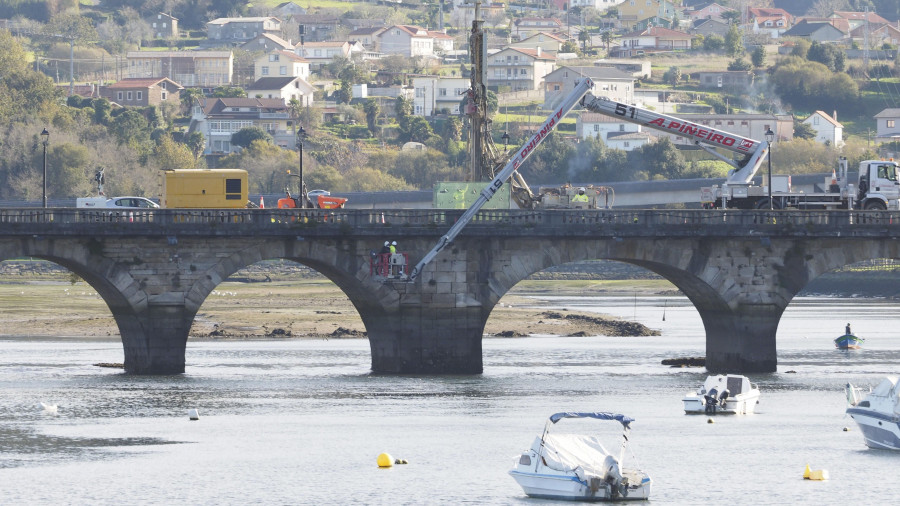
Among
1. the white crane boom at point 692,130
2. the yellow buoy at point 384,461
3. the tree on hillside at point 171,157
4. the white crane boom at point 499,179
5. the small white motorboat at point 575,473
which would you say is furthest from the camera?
the tree on hillside at point 171,157

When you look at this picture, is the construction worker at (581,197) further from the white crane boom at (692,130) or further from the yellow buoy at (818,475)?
the yellow buoy at (818,475)

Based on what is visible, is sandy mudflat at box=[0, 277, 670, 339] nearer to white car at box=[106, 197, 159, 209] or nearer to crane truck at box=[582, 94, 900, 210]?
white car at box=[106, 197, 159, 209]

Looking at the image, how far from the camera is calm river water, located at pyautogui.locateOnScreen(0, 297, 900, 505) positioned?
56469mm

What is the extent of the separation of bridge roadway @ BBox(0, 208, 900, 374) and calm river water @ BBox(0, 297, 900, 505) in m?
1.94

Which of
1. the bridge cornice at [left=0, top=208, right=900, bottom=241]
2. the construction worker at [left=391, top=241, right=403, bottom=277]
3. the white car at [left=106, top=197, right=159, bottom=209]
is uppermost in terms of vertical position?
the white car at [left=106, top=197, right=159, bottom=209]

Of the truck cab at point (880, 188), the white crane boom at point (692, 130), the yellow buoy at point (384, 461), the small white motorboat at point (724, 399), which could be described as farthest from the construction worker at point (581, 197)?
the yellow buoy at point (384, 461)

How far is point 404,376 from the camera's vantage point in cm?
8469

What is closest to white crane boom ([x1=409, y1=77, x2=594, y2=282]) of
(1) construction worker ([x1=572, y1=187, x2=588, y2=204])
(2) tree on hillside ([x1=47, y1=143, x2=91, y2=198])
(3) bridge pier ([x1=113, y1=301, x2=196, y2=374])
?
(1) construction worker ([x1=572, y1=187, x2=588, y2=204])

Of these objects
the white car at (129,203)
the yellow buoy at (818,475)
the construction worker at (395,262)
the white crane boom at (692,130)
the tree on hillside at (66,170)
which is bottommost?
the yellow buoy at (818,475)

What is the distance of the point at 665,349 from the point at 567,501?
56.0m

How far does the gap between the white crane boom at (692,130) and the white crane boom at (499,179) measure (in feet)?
5.05

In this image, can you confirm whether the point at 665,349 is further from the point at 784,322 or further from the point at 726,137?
the point at 784,322

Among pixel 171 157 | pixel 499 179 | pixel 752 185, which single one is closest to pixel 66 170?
pixel 171 157

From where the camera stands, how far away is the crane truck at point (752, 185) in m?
91.7
